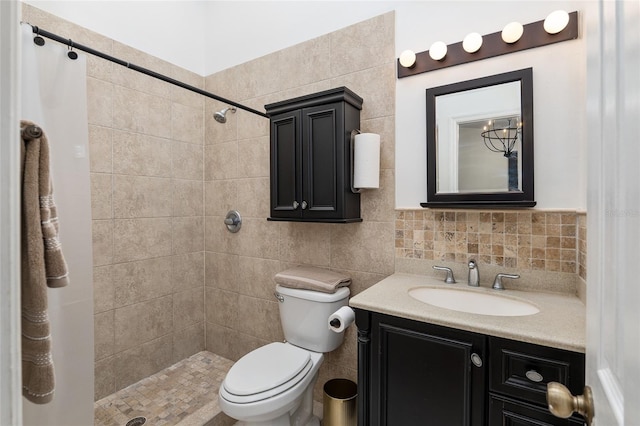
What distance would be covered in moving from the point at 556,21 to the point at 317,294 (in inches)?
63.8

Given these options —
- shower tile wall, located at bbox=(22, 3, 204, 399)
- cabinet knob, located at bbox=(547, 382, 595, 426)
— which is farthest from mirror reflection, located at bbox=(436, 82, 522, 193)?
shower tile wall, located at bbox=(22, 3, 204, 399)

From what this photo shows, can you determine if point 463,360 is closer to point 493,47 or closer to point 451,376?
point 451,376

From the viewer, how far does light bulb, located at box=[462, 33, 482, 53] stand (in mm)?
1406

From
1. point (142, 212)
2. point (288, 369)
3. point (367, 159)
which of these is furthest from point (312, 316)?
point (142, 212)

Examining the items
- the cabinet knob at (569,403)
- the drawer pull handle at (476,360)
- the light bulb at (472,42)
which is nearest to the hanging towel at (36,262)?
the cabinet knob at (569,403)

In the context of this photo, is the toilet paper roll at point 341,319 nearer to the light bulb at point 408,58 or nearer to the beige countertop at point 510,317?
the beige countertop at point 510,317

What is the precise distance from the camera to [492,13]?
4.65ft

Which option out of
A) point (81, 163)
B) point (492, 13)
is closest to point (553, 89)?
point (492, 13)

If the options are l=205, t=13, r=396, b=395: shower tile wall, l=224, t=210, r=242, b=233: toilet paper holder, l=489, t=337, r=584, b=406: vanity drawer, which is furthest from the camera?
l=224, t=210, r=242, b=233: toilet paper holder

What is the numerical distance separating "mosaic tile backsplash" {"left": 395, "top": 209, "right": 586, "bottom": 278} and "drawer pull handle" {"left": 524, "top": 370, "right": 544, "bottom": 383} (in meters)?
0.47

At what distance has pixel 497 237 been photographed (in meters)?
1.41

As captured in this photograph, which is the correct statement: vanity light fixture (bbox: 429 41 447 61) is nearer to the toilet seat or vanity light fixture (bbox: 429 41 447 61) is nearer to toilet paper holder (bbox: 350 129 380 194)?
toilet paper holder (bbox: 350 129 380 194)

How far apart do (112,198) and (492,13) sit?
232cm

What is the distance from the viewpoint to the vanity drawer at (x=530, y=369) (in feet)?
2.96
